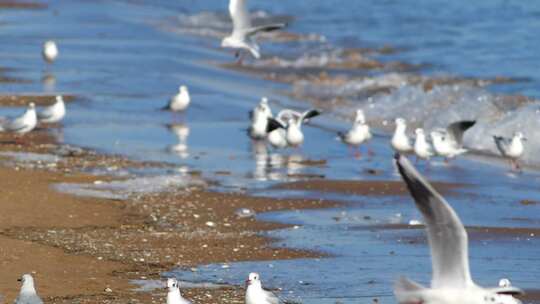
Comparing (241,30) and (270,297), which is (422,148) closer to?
(241,30)

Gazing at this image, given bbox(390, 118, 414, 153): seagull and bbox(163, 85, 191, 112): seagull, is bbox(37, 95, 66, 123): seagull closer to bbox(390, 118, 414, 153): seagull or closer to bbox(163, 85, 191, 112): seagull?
bbox(163, 85, 191, 112): seagull

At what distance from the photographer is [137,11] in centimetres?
3456

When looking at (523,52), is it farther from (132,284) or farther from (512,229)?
(132,284)

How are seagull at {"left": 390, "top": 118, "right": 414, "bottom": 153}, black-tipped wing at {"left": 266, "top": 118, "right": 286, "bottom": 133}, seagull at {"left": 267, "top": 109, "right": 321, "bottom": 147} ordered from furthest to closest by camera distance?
seagull at {"left": 390, "top": 118, "right": 414, "bottom": 153}
black-tipped wing at {"left": 266, "top": 118, "right": 286, "bottom": 133}
seagull at {"left": 267, "top": 109, "right": 321, "bottom": 147}

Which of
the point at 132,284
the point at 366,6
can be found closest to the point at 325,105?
the point at 132,284

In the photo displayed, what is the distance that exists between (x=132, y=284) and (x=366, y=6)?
27.2m

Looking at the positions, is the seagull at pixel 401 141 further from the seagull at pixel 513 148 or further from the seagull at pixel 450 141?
the seagull at pixel 513 148

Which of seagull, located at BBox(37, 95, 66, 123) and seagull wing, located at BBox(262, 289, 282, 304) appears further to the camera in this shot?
seagull, located at BBox(37, 95, 66, 123)

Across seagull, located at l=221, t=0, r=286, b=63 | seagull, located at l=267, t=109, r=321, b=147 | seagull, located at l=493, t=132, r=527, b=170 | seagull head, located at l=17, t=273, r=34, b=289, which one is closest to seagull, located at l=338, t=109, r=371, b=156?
seagull, located at l=267, t=109, r=321, b=147

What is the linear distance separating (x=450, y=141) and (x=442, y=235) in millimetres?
8613

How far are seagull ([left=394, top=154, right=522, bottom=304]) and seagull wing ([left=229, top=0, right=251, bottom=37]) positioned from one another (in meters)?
13.7

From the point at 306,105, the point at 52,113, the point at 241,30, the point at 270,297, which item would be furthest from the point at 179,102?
the point at 270,297

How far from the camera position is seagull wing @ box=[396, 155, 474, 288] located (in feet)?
22.3

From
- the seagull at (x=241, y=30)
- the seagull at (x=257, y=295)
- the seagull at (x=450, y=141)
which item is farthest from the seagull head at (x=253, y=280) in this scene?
the seagull at (x=241, y=30)
